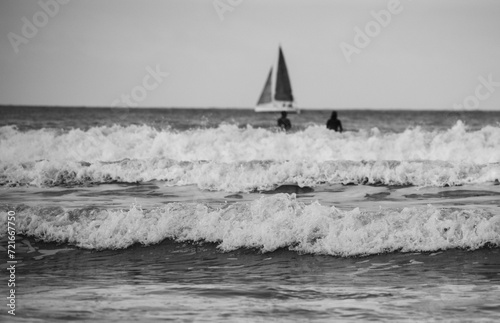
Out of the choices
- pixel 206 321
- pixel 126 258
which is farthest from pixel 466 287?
pixel 126 258

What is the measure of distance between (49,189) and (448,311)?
1080 cm

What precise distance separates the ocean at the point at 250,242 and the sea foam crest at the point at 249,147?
452cm

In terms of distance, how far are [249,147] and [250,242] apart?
40.7 feet

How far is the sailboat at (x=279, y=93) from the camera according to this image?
197 feet

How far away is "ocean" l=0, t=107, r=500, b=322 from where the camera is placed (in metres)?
7.45

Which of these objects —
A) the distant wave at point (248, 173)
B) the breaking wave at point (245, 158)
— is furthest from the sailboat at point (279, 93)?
the distant wave at point (248, 173)

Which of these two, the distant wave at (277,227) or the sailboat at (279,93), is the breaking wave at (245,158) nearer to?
the distant wave at (277,227)

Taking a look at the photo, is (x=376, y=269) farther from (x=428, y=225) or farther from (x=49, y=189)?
(x=49, y=189)

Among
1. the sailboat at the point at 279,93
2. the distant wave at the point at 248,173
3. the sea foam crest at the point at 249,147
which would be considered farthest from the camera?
the sailboat at the point at 279,93

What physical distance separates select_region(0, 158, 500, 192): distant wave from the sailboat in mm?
42886

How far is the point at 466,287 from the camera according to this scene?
8133 mm

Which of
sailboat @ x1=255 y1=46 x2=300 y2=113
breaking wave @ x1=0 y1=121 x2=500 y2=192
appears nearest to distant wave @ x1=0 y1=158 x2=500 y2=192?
breaking wave @ x1=0 y1=121 x2=500 y2=192

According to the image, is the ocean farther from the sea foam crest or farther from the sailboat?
the sailboat

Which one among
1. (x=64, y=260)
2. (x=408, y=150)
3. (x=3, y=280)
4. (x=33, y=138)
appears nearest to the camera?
(x=3, y=280)
